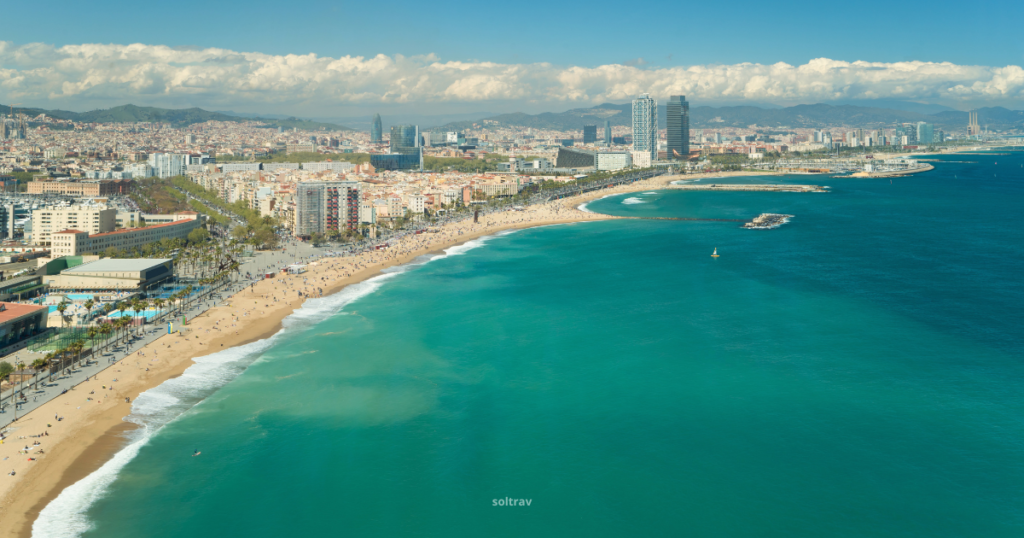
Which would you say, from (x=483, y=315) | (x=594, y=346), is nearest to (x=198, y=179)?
(x=483, y=315)

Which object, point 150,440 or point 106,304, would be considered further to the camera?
point 106,304

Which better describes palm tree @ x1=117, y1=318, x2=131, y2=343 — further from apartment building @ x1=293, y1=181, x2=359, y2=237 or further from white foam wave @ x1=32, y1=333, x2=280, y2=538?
apartment building @ x1=293, y1=181, x2=359, y2=237

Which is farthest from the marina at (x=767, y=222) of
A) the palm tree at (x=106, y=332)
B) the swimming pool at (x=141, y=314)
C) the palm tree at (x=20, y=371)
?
the palm tree at (x=20, y=371)

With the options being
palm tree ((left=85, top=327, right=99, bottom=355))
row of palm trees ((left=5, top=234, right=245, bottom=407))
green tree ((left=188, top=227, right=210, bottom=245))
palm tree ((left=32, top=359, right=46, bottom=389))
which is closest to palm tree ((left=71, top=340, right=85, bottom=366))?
row of palm trees ((left=5, top=234, right=245, bottom=407))

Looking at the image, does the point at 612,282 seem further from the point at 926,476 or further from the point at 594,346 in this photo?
the point at 926,476

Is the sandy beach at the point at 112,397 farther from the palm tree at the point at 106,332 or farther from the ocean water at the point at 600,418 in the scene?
the palm tree at the point at 106,332

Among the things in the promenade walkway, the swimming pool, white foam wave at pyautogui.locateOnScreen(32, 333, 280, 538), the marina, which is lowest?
white foam wave at pyautogui.locateOnScreen(32, 333, 280, 538)
